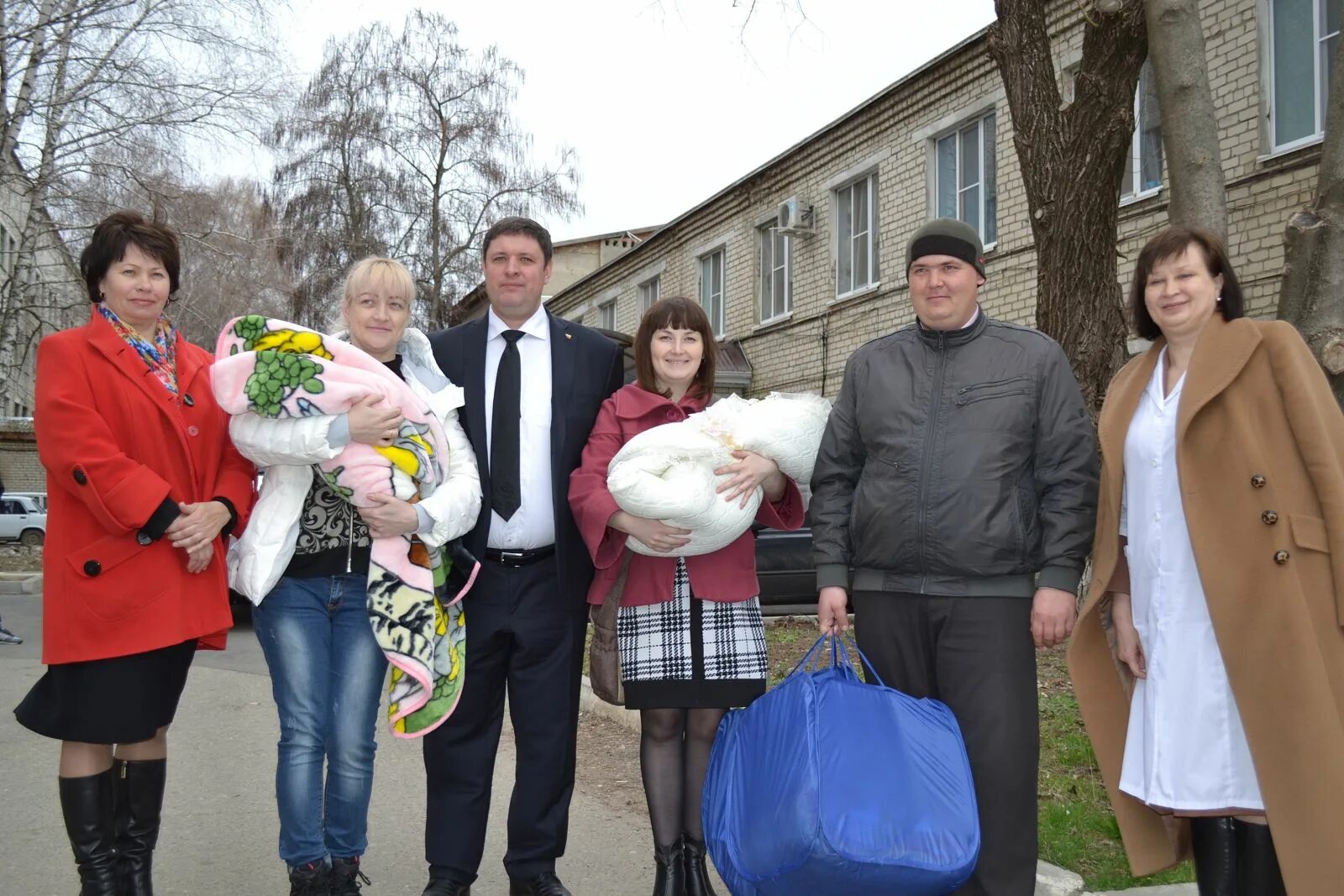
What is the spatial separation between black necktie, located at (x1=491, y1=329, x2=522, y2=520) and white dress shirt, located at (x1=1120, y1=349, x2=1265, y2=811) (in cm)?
187

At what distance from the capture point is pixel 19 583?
14.4m

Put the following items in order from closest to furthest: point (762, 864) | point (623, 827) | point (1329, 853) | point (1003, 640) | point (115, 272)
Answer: point (1329, 853) < point (762, 864) < point (1003, 640) < point (115, 272) < point (623, 827)

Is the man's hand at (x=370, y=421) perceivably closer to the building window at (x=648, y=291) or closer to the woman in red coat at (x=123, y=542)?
the woman in red coat at (x=123, y=542)

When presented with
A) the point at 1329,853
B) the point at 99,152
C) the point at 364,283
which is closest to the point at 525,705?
the point at 364,283

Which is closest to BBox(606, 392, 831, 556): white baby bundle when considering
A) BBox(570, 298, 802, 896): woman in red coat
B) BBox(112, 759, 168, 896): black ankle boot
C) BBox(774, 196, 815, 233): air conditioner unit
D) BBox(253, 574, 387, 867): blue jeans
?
BBox(570, 298, 802, 896): woman in red coat

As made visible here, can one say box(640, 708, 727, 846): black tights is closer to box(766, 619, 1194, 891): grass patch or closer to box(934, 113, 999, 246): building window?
box(766, 619, 1194, 891): grass patch

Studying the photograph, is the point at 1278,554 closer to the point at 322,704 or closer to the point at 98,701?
the point at 322,704

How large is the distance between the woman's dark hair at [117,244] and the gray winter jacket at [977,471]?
218 centimetres

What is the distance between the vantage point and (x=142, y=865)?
3.27 metres

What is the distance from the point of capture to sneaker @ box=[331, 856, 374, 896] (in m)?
3.37

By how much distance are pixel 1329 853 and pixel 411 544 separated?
2539mm

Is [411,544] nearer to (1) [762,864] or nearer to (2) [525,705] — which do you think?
(2) [525,705]

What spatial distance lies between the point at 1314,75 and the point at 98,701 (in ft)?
33.7

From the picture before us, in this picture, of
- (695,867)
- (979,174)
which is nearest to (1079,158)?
(695,867)
